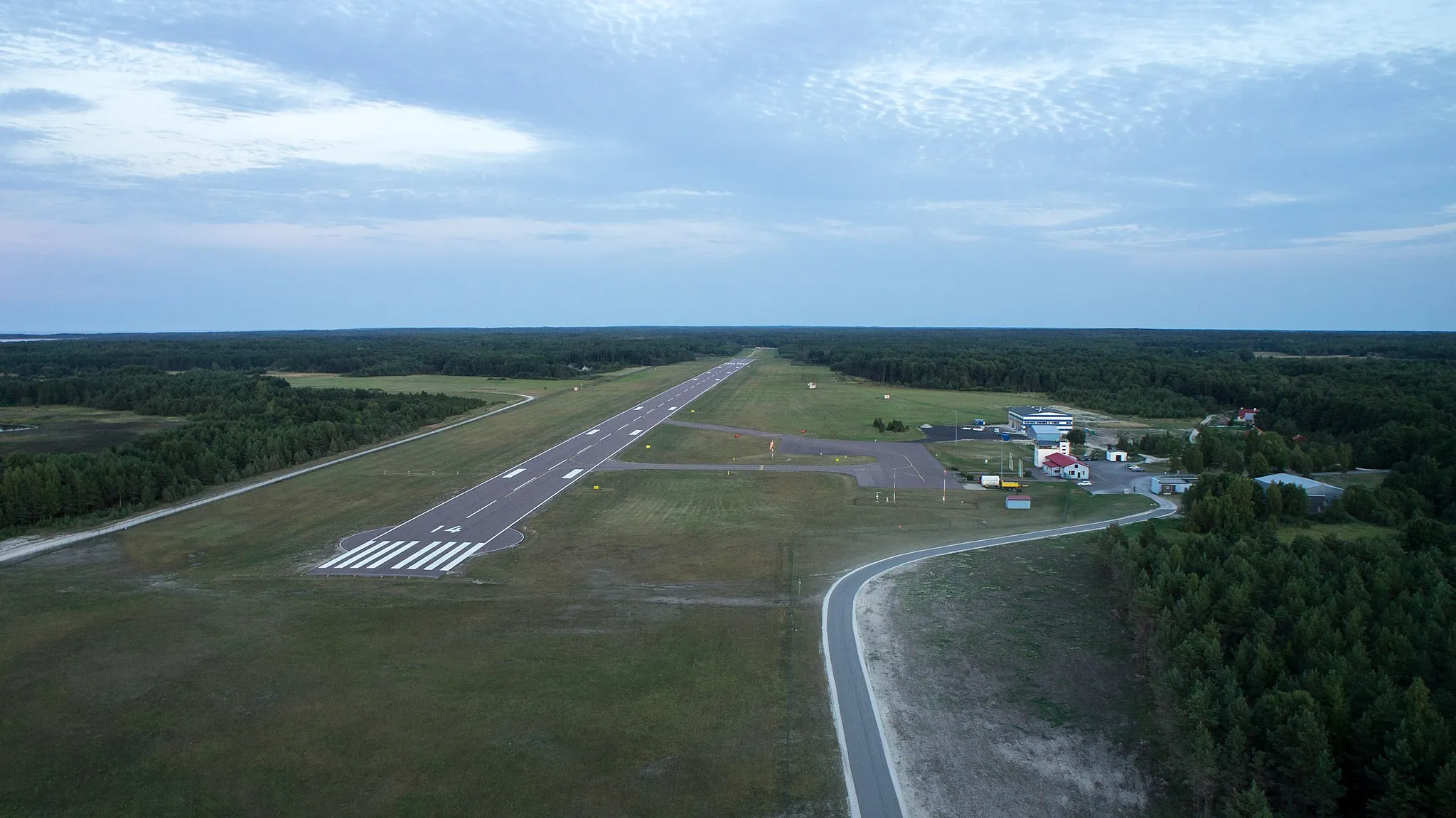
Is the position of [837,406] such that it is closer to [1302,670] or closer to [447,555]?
[447,555]

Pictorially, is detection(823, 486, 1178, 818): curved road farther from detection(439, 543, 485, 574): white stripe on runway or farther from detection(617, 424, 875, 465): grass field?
detection(617, 424, 875, 465): grass field

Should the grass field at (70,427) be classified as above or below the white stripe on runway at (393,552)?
above

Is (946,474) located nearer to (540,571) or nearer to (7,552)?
(540,571)

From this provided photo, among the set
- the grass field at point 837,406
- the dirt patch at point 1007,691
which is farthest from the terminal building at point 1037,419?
the dirt patch at point 1007,691

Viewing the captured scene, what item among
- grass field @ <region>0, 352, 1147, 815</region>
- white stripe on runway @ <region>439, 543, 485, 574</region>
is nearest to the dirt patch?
grass field @ <region>0, 352, 1147, 815</region>

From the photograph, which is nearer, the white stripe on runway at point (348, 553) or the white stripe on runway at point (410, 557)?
the white stripe on runway at point (410, 557)

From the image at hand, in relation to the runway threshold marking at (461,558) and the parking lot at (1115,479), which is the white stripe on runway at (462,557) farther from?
the parking lot at (1115,479)
